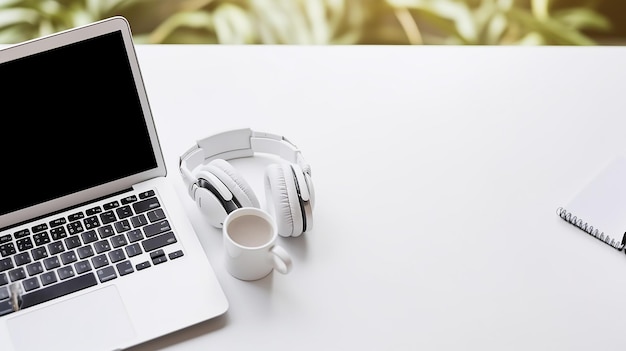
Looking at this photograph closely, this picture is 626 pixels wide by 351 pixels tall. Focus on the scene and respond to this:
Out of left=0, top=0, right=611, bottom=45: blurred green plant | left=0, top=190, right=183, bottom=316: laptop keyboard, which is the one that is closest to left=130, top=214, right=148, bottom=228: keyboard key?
left=0, top=190, right=183, bottom=316: laptop keyboard

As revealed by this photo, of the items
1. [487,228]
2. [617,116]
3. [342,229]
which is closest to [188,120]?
[342,229]

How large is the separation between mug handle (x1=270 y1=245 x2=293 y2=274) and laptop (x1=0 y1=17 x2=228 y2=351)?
0.08 meters

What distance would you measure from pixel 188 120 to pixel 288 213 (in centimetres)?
30

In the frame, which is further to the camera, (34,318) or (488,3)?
(488,3)

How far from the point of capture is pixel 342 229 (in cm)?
98

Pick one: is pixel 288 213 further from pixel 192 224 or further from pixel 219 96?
pixel 219 96

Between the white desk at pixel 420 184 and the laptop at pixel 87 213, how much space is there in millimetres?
48

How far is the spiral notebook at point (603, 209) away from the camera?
983 millimetres

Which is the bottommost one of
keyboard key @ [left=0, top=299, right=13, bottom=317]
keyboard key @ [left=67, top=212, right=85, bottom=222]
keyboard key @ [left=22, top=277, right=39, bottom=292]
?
keyboard key @ [left=0, top=299, right=13, bottom=317]

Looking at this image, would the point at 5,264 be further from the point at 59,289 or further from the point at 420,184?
the point at 420,184

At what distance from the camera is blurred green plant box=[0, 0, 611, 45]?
1959mm

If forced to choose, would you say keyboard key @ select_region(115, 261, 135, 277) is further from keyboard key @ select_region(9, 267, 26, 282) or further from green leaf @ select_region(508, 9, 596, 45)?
green leaf @ select_region(508, 9, 596, 45)

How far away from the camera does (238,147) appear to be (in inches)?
41.7

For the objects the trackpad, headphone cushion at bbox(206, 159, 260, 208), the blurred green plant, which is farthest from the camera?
the blurred green plant
